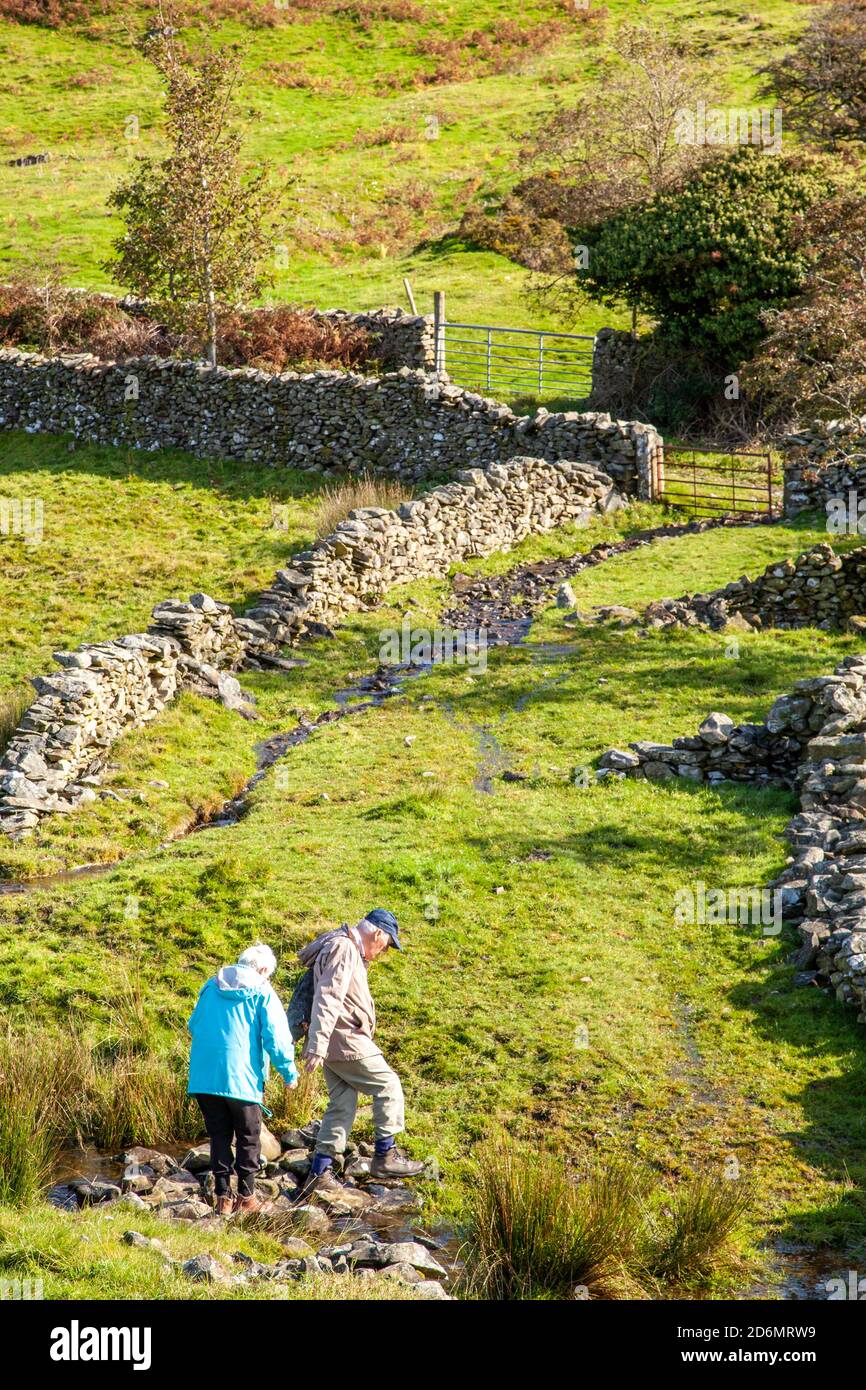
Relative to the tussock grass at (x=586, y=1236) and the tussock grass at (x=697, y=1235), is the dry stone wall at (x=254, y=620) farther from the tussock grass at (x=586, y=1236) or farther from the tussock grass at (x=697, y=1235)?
the tussock grass at (x=697, y=1235)

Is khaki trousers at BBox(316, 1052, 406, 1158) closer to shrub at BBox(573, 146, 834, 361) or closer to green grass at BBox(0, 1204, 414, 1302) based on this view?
green grass at BBox(0, 1204, 414, 1302)

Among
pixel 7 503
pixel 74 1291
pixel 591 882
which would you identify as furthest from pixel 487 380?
pixel 74 1291

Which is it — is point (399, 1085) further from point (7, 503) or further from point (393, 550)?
point (7, 503)

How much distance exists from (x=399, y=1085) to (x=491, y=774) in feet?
23.0

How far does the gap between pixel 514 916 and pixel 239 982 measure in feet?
14.7

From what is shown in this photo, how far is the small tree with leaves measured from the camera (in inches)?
1347

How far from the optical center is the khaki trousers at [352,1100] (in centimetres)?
929

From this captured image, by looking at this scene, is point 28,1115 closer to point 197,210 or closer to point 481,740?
point 481,740

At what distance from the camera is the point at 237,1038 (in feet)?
28.5

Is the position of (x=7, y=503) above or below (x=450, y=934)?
above

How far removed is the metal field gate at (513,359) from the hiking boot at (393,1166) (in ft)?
92.5

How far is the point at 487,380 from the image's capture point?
118ft

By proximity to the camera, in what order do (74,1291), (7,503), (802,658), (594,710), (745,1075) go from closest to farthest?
(74,1291), (745,1075), (594,710), (802,658), (7,503)

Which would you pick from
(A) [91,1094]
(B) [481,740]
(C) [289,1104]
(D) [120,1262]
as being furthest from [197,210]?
(D) [120,1262]
